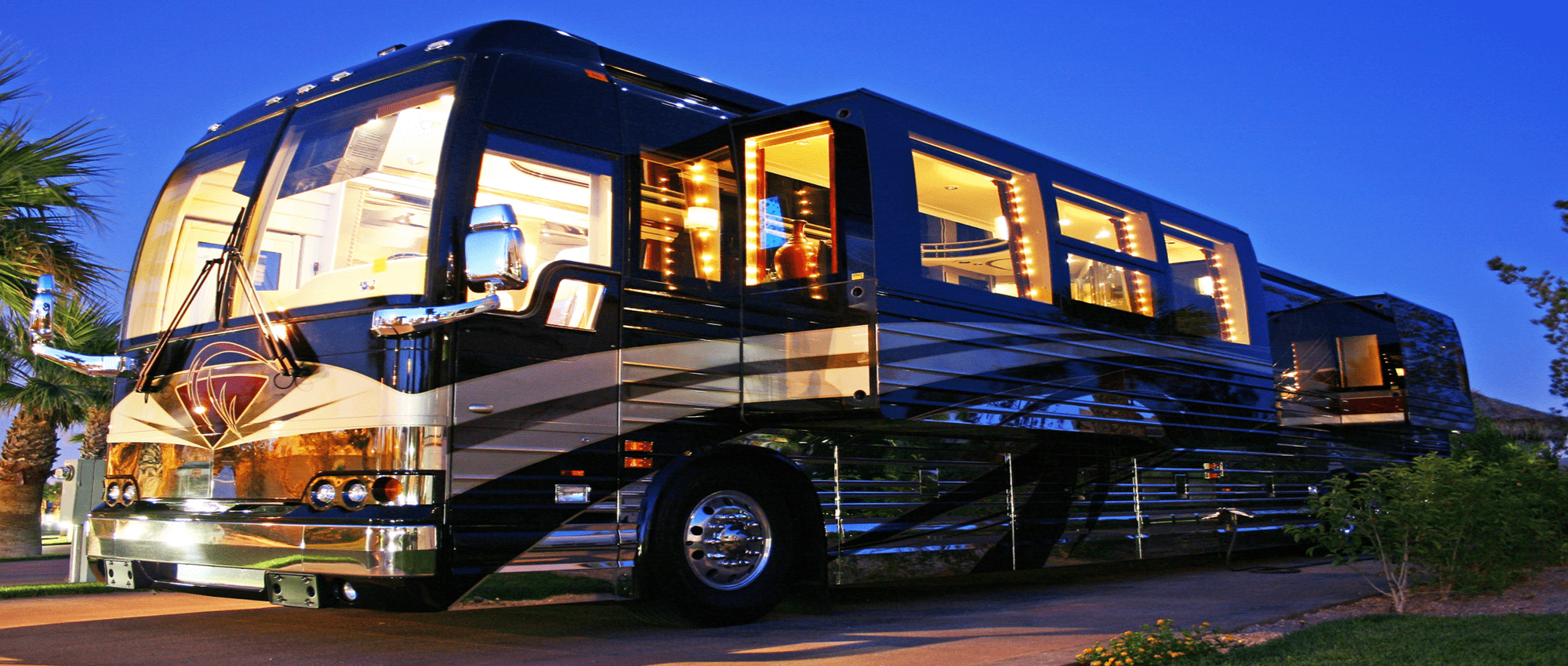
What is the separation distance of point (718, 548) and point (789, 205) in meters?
1.91

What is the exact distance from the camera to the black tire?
588 cm

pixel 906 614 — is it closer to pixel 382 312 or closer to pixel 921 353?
pixel 921 353

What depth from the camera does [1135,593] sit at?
8.45 metres

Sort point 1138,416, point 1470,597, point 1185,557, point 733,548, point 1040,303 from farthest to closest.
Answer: point 1185,557
point 1138,416
point 1040,303
point 1470,597
point 733,548

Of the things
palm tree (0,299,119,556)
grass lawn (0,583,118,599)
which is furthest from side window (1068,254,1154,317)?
palm tree (0,299,119,556)

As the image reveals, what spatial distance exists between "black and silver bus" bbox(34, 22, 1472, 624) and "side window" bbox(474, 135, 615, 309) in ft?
0.06

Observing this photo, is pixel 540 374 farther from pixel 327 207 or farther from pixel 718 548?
pixel 718 548

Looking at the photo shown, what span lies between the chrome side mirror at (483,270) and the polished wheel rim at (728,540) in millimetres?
1711

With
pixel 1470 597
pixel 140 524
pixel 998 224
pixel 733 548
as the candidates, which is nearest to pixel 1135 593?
pixel 1470 597

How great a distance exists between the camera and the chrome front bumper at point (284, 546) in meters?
4.91

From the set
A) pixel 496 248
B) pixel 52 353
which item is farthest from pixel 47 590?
pixel 496 248

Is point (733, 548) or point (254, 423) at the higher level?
point (254, 423)

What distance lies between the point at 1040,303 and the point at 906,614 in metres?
2.14

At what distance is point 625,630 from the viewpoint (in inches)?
254
